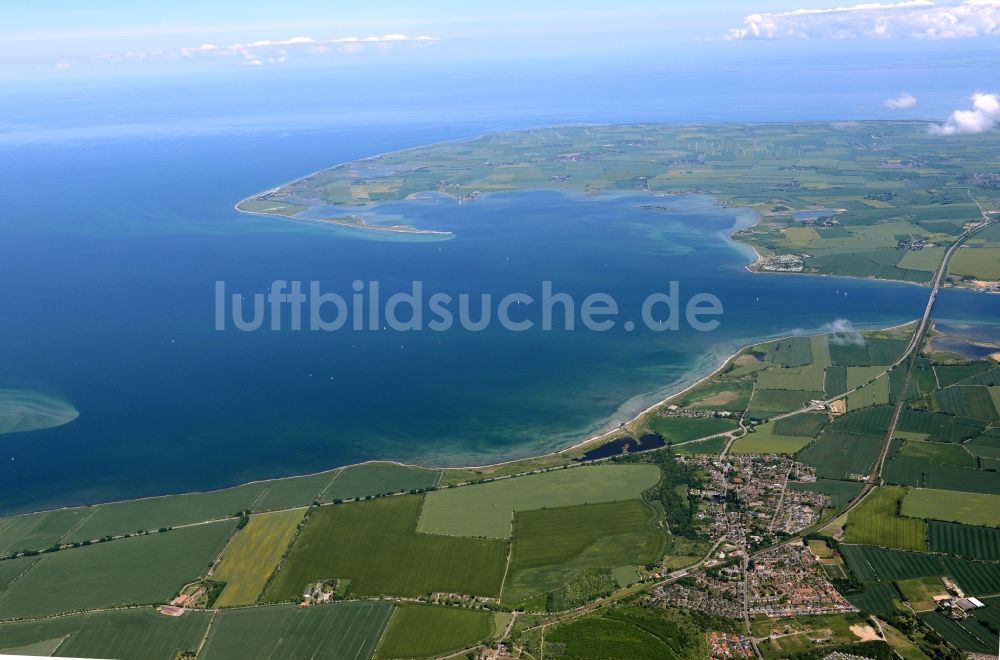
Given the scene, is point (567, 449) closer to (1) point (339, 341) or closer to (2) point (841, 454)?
(2) point (841, 454)

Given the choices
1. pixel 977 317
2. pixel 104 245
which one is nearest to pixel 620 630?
pixel 977 317

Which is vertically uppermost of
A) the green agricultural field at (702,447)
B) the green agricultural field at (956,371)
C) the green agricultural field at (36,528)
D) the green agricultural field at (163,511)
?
the green agricultural field at (956,371)

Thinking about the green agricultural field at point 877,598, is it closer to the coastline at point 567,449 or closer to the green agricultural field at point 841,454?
the green agricultural field at point 841,454

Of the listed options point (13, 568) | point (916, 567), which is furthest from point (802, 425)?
point (13, 568)

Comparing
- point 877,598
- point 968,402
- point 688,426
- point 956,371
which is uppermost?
point 956,371

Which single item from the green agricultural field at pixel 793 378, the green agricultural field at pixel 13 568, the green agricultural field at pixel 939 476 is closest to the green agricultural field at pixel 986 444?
the green agricultural field at pixel 939 476

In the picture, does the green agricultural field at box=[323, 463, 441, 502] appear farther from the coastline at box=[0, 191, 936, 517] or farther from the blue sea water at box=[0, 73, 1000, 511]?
the blue sea water at box=[0, 73, 1000, 511]
